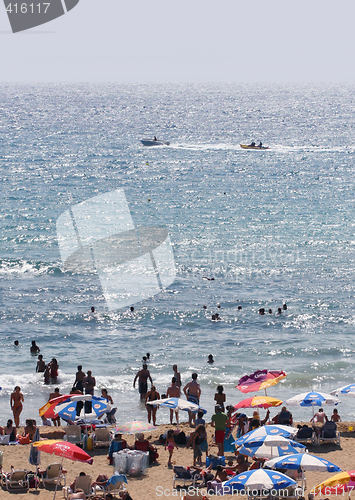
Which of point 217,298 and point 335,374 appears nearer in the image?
point 335,374

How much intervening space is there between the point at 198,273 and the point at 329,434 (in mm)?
23455

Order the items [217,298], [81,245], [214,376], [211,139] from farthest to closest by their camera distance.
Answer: [211,139], [81,245], [217,298], [214,376]

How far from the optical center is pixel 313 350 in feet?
90.8

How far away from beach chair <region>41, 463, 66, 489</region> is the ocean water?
21.0 ft

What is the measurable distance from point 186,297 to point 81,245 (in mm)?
14509

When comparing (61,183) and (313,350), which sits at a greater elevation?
(61,183)

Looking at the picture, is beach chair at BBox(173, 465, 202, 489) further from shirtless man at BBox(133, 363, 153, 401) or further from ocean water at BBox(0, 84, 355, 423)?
shirtless man at BBox(133, 363, 153, 401)

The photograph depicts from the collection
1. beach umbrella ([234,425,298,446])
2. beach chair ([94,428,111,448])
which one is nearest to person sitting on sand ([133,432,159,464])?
beach chair ([94,428,111,448])

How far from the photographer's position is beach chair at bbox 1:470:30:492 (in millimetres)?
13305

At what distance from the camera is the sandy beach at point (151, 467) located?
13336 millimetres

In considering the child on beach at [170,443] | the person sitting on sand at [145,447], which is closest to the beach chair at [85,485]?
the person sitting on sand at [145,447]

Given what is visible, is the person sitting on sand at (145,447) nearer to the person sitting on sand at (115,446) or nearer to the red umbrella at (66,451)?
the person sitting on sand at (115,446)

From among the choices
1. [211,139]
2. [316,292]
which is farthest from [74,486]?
[211,139]

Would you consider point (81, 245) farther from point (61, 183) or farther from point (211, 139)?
point (211, 139)
